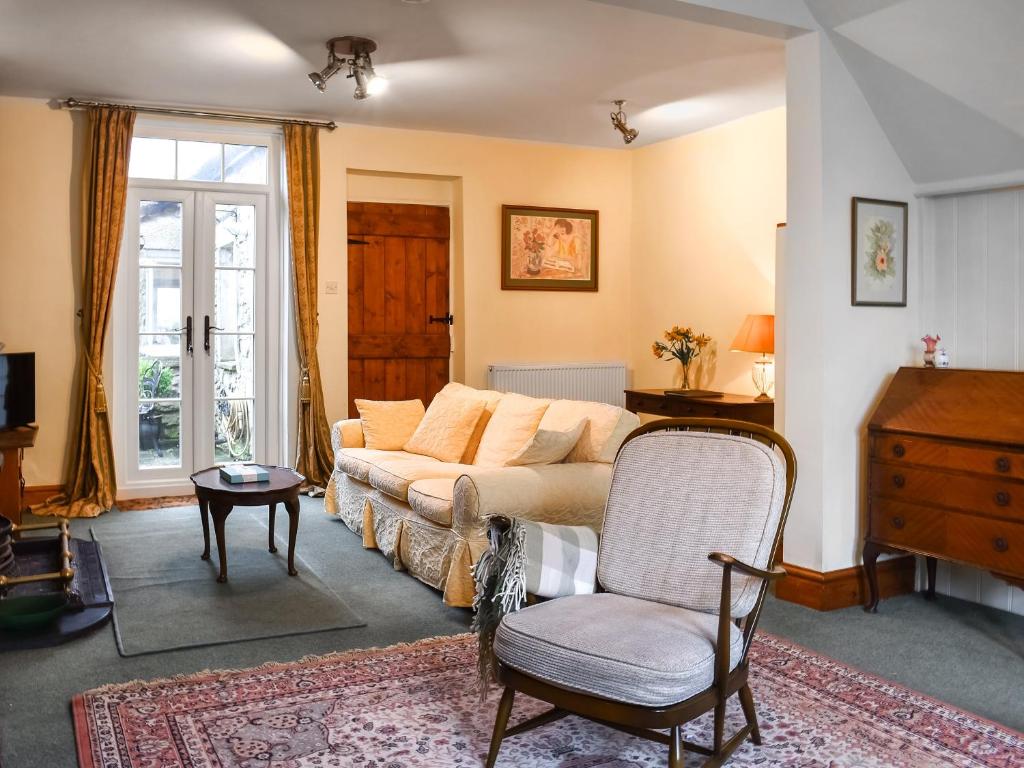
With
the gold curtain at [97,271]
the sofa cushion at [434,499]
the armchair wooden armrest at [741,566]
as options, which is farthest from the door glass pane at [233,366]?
the armchair wooden armrest at [741,566]

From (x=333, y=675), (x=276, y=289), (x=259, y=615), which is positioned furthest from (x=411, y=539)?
(x=276, y=289)

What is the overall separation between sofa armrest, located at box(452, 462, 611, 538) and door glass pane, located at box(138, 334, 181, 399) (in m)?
3.43

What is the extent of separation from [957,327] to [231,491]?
333cm

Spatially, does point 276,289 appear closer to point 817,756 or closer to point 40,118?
point 40,118

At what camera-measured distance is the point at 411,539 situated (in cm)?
443

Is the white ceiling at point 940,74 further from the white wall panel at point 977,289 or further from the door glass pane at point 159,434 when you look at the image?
the door glass pane at point 159,434

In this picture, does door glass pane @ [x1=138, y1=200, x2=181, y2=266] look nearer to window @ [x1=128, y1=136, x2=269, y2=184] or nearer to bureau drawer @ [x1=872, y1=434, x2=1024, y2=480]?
window @ [x1=128, y1=136, x2=269, y2=184]

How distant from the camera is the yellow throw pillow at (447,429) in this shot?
5.00 meters

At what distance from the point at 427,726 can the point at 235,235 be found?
4.78 meters

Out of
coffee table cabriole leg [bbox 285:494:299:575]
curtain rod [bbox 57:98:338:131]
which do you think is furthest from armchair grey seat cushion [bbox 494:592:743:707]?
curtain rod [bbox 57:98:338:131]

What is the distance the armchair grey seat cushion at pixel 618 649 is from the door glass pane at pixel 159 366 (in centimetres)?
475

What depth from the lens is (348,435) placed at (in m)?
5.63

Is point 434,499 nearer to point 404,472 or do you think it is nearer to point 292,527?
point 404,472

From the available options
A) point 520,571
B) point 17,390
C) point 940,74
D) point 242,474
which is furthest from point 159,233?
point 940,74
